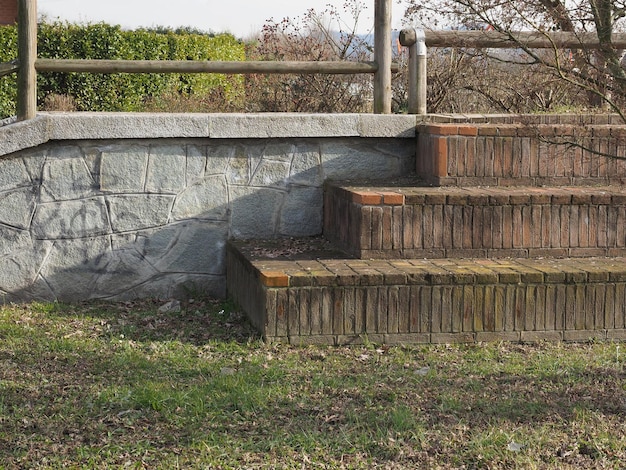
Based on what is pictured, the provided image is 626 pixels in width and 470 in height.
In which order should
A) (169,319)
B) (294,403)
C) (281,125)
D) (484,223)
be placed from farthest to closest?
(281,125)
(169,319)
(484,223)
(294,403)

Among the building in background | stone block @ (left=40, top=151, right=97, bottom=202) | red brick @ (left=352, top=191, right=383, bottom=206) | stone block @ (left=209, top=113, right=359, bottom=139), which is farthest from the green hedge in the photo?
the building in background

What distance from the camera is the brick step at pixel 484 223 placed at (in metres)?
6.00

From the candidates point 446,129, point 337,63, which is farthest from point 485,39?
point 337,63

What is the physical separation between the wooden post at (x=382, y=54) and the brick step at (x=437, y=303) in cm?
181

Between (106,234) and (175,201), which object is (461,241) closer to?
(175,201)

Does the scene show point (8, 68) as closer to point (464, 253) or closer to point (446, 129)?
point (446, 129)

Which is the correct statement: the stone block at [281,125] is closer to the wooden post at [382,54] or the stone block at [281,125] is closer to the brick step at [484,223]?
the wooden post at [382,54]

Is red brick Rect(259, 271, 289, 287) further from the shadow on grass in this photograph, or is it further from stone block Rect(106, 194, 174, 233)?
stone block Rect(106, 194, 174, 233)

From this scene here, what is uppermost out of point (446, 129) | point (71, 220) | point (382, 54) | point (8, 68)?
point (382, 54)

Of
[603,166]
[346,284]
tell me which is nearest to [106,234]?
[346,284]

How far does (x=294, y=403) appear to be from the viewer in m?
4.41

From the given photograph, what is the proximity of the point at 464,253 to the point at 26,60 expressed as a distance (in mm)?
3212

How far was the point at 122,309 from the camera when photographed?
21.3 feet

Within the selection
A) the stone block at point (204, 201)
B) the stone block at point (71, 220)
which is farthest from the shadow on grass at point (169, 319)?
the stone block at point (204, 201)
